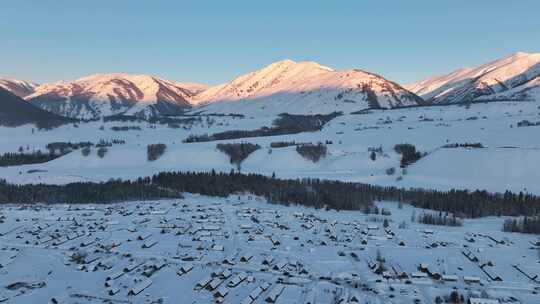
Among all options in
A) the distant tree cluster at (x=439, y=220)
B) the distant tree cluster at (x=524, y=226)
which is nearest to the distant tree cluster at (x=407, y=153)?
the distant tree cluster at (x=439, y=220)

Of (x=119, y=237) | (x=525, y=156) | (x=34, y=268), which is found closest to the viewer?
(x=34, y=268)

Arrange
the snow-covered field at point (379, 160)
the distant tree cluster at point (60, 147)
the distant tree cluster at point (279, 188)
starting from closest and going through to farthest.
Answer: the distant tree cluster at point (279, 188)
the snow-covered field at point (379, 160)
the distant tree cluster at point (60, 147)

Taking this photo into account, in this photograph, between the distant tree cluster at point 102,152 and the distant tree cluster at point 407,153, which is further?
the distant tree cluster at point 102,152

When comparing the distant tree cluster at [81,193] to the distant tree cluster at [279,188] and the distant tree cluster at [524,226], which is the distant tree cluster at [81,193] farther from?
the distant tree cluster at [524,226]

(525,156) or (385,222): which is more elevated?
(525,156)

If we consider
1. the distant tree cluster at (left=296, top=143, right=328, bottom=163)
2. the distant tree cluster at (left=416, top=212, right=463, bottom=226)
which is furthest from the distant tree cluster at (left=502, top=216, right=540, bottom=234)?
the distant tree cluster at (left=296, top=143, right=328, bottom=163)

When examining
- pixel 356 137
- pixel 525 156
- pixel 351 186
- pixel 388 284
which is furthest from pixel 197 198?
pixel 356 137

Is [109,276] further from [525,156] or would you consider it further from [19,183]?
[525,156]

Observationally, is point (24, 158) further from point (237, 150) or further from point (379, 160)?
point (379, 160)
